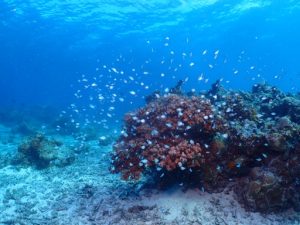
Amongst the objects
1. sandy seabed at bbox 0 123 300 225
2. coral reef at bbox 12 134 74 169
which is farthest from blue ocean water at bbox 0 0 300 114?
sandy seabed at bbox 0 123 300 225

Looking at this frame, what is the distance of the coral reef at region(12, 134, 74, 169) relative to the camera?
1447cm

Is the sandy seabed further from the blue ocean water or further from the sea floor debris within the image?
the blue ocean water

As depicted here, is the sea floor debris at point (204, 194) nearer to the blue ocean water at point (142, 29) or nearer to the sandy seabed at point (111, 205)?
the sandy seabed at point (111, 205)

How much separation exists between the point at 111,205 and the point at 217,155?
11.3 feet

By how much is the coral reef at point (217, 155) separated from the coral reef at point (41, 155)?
18.6 ft

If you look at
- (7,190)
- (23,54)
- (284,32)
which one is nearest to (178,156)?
(7,190)

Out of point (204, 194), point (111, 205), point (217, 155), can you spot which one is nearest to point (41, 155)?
point (111, 205)

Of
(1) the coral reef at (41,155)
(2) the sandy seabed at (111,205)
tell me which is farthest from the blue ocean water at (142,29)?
(2) the sandy seabed at (111,205)

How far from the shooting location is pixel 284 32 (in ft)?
181

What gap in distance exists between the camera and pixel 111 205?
9.30 meters

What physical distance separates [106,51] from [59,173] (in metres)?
53.3

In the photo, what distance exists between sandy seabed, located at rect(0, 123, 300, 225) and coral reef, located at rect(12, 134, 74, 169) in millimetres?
2064

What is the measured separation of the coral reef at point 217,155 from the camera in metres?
8.16

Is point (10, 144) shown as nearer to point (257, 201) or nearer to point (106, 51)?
point (257, 201)
